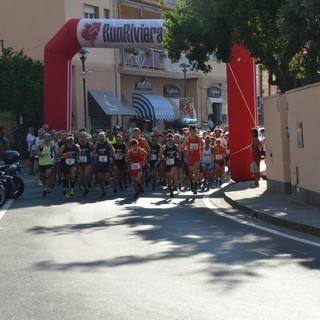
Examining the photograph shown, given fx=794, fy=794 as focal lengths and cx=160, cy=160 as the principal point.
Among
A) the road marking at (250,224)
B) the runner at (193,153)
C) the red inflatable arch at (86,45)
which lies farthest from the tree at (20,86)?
the road marking at (250,224)

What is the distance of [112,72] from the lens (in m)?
43.8

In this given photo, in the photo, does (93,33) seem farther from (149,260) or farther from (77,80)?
(149,260)

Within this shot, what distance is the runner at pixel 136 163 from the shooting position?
20406 millimetres

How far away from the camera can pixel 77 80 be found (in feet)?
134

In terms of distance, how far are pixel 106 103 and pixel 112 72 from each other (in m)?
2.64

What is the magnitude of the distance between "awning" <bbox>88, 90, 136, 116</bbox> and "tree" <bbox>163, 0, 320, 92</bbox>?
63.8ft

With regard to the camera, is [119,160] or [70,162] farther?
[119,160]

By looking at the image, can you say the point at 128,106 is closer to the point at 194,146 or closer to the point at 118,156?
the point at 118,156

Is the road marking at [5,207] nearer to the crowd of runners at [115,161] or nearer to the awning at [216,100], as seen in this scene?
the crowd of runners at [115,161]

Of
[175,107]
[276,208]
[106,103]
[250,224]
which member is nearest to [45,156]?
[276,208]

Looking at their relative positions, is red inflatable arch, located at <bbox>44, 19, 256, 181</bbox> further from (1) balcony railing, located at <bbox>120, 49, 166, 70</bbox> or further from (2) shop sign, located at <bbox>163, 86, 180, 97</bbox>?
(2) shop sign, located at <bbox>163, 86, 180, 97</bbox>

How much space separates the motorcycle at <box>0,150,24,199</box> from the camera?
1964 centimetres

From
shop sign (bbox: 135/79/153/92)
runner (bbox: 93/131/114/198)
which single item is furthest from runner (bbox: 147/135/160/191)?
shop sign (bbox: 135/79/153/92)

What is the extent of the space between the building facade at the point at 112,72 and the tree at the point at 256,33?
1628 centimetres
